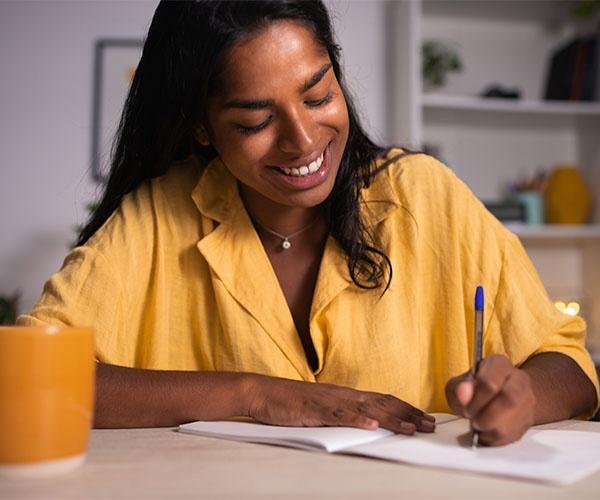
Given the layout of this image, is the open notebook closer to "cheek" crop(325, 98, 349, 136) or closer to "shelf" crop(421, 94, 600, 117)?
"cheek" crop(325, 98, 349, 136)

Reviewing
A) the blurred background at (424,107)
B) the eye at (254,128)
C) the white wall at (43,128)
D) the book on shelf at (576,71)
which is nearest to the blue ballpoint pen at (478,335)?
the eye at (254,128)

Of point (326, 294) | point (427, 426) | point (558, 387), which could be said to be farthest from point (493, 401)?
point (326, 294)

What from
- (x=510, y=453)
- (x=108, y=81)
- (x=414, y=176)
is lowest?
(x=510, y=453)

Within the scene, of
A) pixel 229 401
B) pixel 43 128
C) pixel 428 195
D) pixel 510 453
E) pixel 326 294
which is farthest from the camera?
pixel 43 128

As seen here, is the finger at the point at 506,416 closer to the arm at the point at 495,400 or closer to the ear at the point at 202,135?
the arm at the point at 495,400

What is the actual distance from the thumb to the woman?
0.30m

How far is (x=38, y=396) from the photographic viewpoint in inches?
30.6

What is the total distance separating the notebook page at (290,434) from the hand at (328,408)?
0.7 inches

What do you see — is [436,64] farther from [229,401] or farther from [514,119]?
[229,401]

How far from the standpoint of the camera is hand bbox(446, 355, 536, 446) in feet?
3.00

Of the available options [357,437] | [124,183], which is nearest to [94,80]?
[124,183]

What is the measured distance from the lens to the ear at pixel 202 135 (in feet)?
5.04

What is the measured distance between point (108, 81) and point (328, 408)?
2623 mm

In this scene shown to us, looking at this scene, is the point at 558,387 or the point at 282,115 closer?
the point at 558,387
